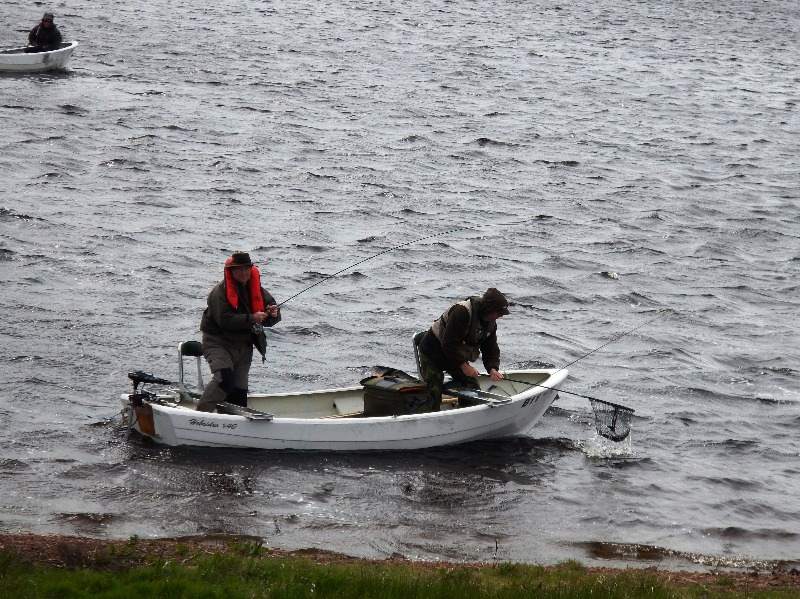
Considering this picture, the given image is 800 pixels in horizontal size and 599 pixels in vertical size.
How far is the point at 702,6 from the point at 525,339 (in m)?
52.6

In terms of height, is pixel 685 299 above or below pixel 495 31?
below

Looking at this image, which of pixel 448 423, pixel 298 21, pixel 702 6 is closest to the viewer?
pixel 448 423

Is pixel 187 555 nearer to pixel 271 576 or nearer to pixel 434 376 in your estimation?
pixel 271 576

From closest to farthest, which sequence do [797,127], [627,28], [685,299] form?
[685,299] < [797,127] < [627,28]

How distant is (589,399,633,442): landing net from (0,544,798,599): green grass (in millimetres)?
4666

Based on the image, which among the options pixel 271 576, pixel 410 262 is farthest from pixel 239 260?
pixel 410 262

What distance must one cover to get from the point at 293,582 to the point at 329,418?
534cm

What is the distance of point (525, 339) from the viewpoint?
2117 centimetres

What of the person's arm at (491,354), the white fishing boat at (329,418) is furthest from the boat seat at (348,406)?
the person's arm at (491,354)

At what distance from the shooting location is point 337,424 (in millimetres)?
14812

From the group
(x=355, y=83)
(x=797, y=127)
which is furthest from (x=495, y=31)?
(x=797, y=127)

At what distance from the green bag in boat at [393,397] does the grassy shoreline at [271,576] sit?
3.56 meters

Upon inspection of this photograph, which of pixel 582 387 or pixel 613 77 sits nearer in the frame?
pixel 582 387

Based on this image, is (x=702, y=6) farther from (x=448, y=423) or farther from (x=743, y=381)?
(x=448, y=423)
